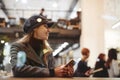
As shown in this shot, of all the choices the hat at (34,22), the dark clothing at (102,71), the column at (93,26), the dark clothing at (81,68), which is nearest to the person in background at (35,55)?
the hat at (34,22)

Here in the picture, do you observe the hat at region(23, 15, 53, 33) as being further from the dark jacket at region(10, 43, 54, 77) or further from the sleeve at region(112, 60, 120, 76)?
the sleeve at region(112, 60, 120, 76)

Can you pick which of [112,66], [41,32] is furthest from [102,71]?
[41,32]

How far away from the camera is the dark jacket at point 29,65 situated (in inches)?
74.7

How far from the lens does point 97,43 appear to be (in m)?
10.5

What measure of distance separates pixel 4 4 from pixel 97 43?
25.7ft

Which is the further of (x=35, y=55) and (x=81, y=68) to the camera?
(x=81, y=68)

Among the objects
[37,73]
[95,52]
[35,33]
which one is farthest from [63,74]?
[95,52]

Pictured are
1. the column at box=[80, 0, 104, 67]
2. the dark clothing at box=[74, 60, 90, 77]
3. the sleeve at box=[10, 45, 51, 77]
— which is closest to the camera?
the sleeve at box=[10, 45, 51, 77]

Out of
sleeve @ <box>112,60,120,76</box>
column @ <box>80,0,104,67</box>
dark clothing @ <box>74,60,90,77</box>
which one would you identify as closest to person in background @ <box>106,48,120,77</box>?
sleeve @ <box>112,60,120,76</box>

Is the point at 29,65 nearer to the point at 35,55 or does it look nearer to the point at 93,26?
the point at 35,55

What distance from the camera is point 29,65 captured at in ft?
6.57

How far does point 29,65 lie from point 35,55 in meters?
0.13

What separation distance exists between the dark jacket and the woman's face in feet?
0.41

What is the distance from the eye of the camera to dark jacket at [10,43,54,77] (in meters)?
1.90
